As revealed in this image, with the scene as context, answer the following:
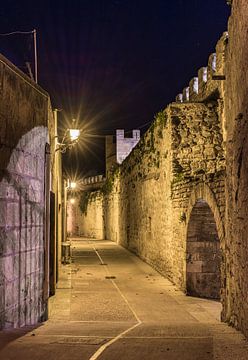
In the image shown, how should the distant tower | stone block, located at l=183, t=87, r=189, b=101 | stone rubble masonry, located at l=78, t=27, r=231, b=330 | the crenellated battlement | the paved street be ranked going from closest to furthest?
the paved street < stone rubble masonry, located at l=78, t=27, r=231, b=330 < the crenellated battlement < stone block, located at l=183, t=87, r=189, b=101 < the distant tower

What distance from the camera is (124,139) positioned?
120 feet

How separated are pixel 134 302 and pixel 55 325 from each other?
3.18 m

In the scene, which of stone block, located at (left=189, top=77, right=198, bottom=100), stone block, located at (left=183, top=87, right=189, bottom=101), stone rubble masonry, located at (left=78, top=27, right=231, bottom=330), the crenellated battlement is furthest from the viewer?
stone block, located at (left=183, top=87, right=189, bottom=101)

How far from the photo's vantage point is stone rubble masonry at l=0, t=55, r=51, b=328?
5988 millimetres

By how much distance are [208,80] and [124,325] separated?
7.78 metres

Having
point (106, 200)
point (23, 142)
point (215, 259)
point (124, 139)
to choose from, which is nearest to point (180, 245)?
point (215, 259)

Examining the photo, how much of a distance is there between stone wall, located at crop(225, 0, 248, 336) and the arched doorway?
10.6 feet

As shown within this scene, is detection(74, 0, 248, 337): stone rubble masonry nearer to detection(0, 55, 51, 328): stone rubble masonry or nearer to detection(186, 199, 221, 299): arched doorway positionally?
detection(186, 199, 221, 299): arched doorway

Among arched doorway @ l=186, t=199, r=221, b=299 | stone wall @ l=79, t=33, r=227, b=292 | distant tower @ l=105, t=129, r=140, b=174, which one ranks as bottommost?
arched doorway @ l=186, t=199, r=221, b=299

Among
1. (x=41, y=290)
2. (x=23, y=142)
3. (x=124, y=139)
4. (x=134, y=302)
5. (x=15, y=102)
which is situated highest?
(x=124, y=139)

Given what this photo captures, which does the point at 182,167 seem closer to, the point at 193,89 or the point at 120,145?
the point at 193,89

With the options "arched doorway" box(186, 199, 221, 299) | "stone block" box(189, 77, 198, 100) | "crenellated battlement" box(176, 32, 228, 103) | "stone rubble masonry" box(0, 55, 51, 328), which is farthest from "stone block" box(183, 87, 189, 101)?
"stone rubble masonry" box(0, 55, 51, 328)

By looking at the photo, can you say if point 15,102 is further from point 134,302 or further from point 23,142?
point 134,302

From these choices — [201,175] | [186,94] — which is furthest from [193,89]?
[201,175]
